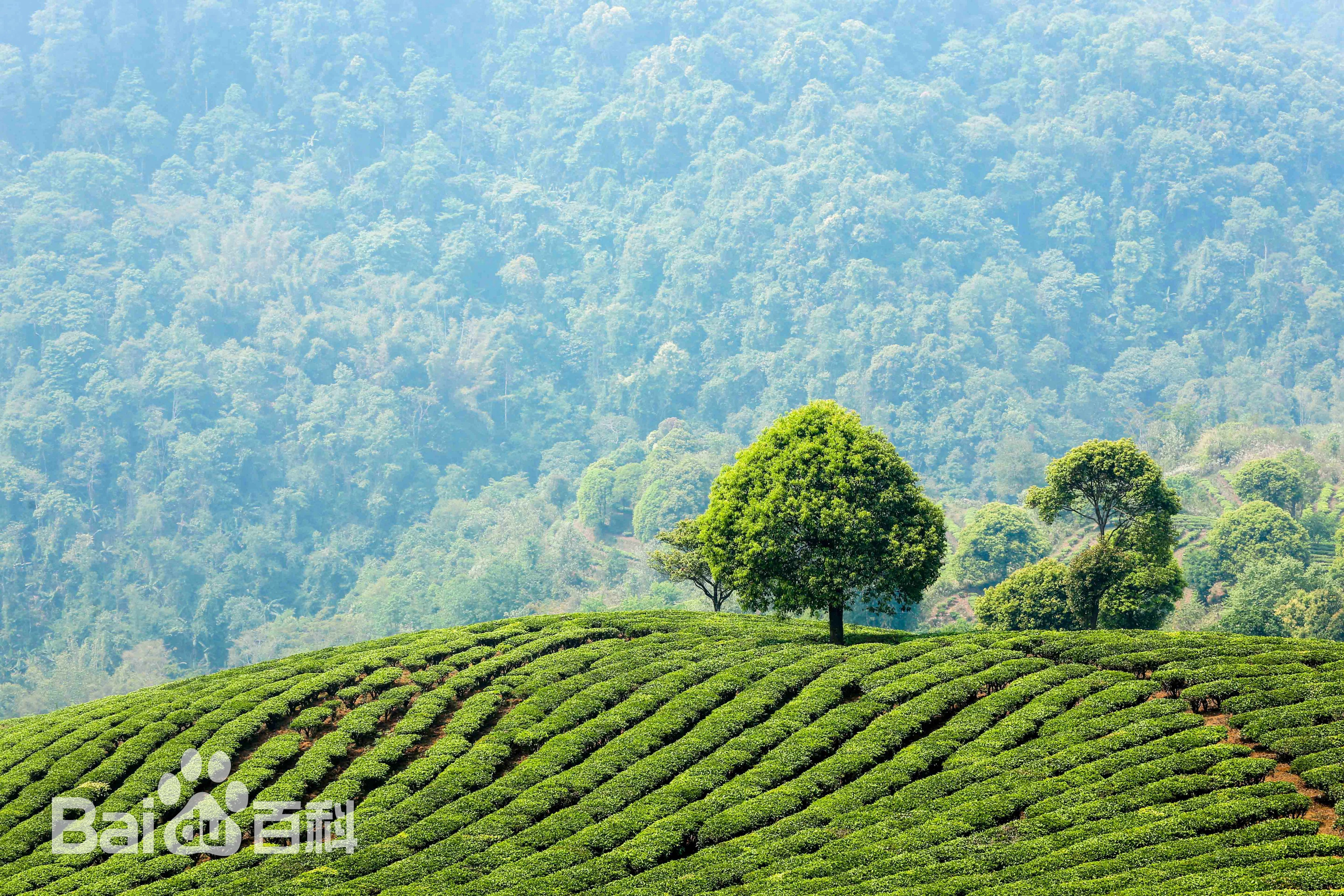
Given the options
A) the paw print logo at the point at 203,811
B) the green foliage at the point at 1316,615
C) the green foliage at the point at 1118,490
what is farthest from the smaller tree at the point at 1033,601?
the paw print logo at the point at 203,811

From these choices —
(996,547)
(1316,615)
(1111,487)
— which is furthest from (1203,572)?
(1111,487)

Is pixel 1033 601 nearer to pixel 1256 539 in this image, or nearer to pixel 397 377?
pixel 1256 539

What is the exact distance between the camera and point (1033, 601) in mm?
50062

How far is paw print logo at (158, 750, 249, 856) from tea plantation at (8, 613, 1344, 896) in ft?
1.01

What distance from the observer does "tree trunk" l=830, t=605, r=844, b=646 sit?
3844 centimetres

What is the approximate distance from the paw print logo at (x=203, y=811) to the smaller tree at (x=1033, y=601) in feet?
106

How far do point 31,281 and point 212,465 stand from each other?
1579 inches

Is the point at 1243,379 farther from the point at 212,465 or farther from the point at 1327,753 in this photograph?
the point at 1327,753

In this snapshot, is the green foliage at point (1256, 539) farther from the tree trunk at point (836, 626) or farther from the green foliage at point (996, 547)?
the tree trunk at point (836, 626)

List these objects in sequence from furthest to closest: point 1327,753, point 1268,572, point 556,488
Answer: point 556,488, point 1268,572, point 1327,753

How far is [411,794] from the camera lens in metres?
29.4

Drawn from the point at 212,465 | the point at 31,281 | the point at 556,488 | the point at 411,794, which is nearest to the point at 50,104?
the point at 31,281

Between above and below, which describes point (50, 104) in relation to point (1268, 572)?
above

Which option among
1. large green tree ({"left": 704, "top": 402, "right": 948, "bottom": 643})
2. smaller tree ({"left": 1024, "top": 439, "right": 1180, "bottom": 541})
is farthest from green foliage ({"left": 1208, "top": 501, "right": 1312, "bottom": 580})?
large green tree ({"left": 704, "top": 402, "right": 948, "bottom": 643})
